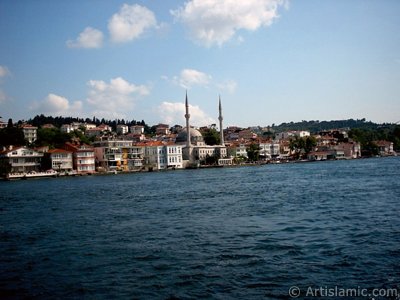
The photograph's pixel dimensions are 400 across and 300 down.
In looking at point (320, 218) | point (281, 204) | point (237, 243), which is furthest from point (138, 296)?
point (281, 204)

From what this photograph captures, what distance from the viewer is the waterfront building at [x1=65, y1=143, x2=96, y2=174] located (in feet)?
242

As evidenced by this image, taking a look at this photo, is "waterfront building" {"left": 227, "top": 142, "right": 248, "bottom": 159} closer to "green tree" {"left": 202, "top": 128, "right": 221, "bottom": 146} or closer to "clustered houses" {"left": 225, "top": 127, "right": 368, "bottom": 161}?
"clustered houses" {"left": 225, "top": 127, "right": 368, "bottom": 161}

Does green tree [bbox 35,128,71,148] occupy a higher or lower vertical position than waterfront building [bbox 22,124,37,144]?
lower

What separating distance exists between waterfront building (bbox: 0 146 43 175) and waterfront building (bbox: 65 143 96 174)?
5.65 m

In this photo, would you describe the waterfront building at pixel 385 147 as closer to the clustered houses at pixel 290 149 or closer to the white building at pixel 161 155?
the clustered houses at pixel 290 149

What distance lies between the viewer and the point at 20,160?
68938mm

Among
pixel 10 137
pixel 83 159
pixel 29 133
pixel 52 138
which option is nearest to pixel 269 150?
pixel 52 138

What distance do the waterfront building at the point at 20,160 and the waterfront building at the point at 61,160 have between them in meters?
2.08

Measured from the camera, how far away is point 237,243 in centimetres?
1270

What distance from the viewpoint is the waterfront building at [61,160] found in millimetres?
71750

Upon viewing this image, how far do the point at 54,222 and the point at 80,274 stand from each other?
9294mm

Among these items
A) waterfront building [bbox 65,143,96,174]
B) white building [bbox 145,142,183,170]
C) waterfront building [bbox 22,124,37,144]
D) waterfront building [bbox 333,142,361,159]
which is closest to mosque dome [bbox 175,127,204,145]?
white building [bbox 145,142,183,170]

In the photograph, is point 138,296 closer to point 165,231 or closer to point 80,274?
point 80,274

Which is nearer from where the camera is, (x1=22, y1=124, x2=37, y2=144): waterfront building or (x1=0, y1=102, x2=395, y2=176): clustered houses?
(x1=0, y1=102, x2=395, y2=176): clustered houses
